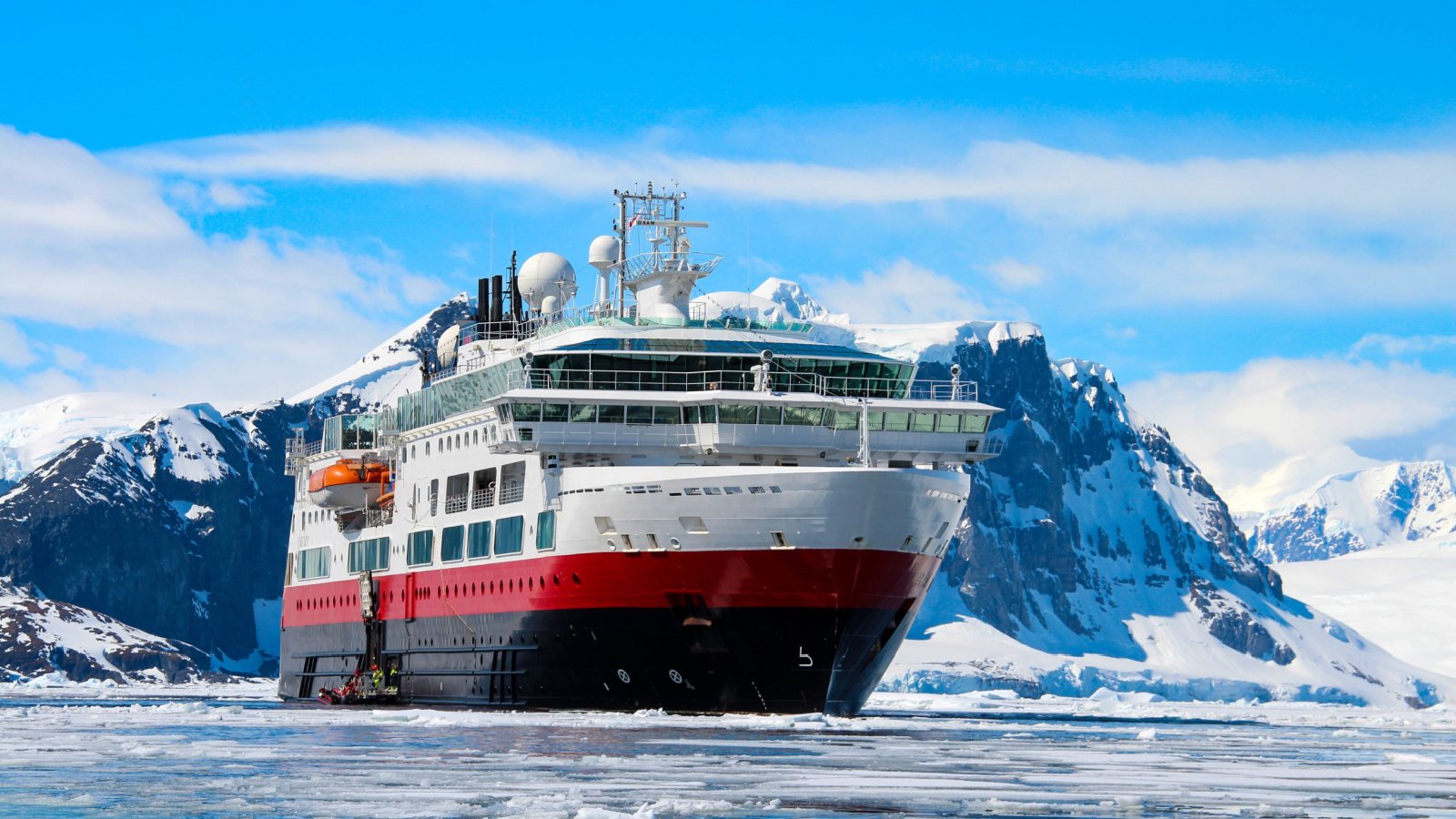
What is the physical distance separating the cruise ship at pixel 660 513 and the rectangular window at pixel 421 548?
0.41 ft

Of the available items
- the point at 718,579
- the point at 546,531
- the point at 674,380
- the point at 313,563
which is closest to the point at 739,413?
the point at 674,380

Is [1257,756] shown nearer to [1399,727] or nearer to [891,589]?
[891,589]

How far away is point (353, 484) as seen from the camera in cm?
7612

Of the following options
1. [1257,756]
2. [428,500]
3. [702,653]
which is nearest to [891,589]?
[702,653]

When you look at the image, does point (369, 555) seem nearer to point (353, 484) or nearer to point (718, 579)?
point (353, 484)

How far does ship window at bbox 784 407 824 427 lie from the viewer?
60.4 meters

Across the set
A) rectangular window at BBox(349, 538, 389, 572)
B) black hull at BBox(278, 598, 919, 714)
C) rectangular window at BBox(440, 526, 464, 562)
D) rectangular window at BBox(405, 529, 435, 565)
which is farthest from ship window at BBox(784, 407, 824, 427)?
rectangular window at BBox(349, 538, 389, 572)

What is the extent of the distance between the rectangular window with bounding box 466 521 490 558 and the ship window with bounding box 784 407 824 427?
35.6 feet

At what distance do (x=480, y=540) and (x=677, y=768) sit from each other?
26521 mm

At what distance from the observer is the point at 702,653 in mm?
56688

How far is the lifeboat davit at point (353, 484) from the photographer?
7619 cm

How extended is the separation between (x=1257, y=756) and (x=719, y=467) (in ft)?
55.3

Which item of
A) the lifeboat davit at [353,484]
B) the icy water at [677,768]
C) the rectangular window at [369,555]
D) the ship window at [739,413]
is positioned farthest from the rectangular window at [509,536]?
the lifeboat davit at [353,484]

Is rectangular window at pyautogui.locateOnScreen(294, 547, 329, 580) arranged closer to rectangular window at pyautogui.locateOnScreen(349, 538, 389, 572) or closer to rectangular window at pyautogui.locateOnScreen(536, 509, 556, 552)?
rectangular window at pyautogui.locateOnScreen(349, 538, 389, 572)
